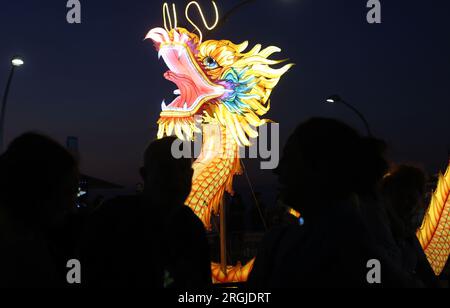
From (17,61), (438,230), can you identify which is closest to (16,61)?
(17,61)

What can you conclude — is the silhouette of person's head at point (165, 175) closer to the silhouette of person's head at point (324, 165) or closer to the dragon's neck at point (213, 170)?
the silhouette of person's head at point (324, 165)

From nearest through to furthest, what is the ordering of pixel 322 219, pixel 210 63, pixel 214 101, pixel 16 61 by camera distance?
pixel 322 219 → pixel 214 101 → pixel 210 63 → pixel 16 61

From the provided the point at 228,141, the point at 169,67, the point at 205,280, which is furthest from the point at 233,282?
the point at 205,280

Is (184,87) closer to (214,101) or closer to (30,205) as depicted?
(214,101)

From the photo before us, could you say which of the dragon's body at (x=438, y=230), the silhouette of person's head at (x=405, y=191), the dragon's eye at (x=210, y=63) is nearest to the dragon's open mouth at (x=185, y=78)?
the dragon's eye at (x=210, y=63)

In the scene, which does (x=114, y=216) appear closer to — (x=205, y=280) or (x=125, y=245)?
(x=125, y=245)

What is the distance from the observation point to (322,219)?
152 centimetres

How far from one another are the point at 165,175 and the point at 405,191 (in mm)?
1790

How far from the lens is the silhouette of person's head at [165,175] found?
80.1 inches

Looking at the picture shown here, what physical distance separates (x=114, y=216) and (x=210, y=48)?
4949 millimetres

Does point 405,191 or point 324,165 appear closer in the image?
point 324,165

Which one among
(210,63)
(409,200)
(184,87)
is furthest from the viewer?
(210,63)

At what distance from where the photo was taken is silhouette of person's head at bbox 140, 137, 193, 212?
6.68 feet
